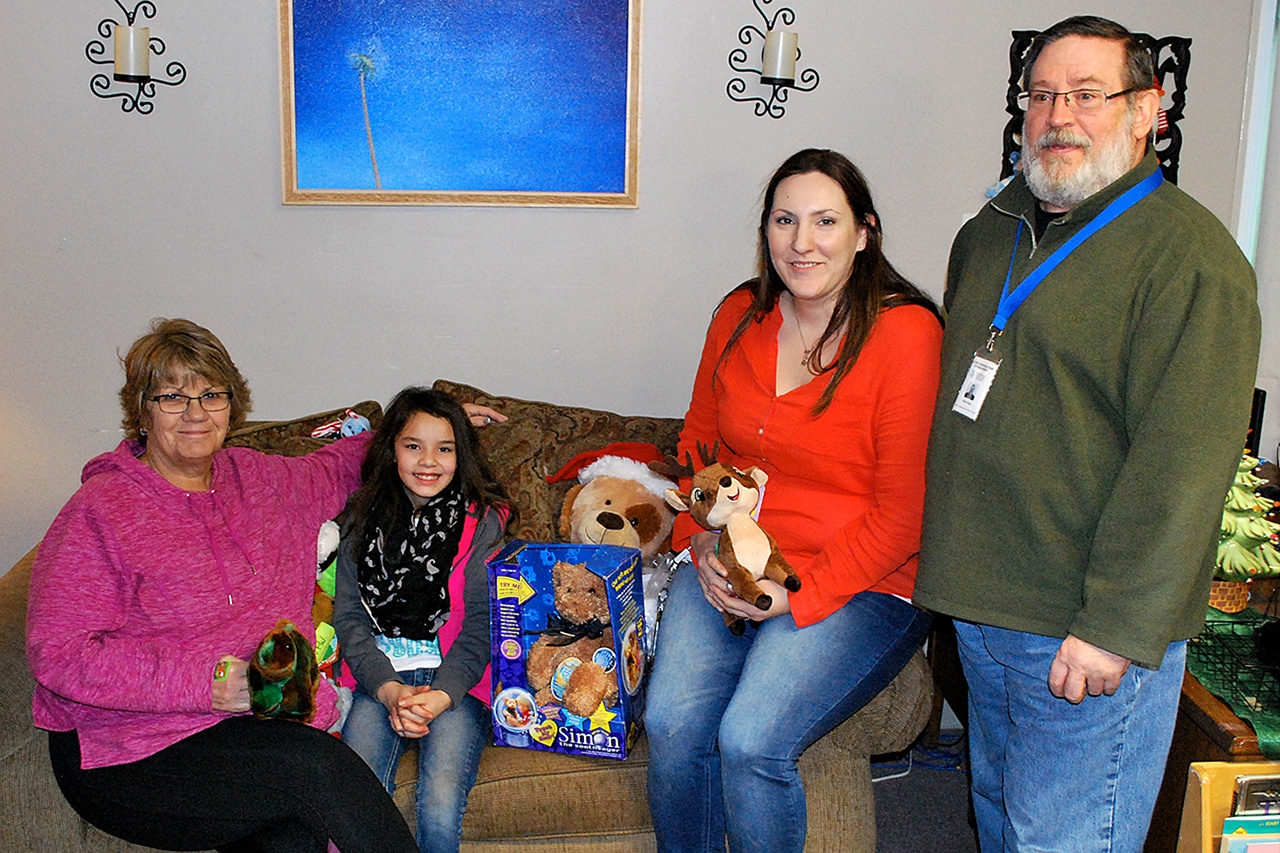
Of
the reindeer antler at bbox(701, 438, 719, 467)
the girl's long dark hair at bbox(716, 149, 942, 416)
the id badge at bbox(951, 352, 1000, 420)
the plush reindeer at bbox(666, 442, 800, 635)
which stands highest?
the girl's long dark hair at bbox(716, 149, 942, 416)

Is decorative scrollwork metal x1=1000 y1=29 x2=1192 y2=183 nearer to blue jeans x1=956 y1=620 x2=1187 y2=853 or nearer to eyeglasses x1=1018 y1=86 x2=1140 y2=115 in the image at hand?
eyeglasses x1=1018 y1=86 x2=1140 y2=115

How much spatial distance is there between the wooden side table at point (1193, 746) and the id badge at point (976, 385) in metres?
0.69

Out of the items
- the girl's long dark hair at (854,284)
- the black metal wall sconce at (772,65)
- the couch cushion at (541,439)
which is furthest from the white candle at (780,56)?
the couch cushion at (541,439)

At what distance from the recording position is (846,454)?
1.83 m

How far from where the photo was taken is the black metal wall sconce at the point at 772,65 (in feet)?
Answer: 8.27

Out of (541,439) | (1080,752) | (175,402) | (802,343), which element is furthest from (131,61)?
(1080,752)

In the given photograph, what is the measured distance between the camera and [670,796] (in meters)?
1.79

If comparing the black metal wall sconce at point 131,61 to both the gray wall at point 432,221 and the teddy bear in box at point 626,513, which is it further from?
the teddy bear in box at point 626,513

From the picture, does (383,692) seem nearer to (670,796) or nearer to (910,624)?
(670,796)

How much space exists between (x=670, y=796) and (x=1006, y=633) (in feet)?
2.16

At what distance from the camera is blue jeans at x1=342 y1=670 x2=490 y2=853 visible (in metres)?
1.84

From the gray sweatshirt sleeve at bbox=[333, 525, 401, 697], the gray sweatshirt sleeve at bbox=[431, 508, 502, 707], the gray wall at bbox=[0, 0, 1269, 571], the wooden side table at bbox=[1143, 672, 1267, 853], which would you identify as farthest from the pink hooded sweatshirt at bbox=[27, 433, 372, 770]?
the wooden side table at bbox=[1143, 672, 1267, 853]

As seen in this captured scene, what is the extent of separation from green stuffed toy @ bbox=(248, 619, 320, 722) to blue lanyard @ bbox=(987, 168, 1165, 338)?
1181 mm

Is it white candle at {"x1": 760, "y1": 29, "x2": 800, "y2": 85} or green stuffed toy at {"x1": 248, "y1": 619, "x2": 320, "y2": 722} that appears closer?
green stuffed toy at {"x1": 248, "y1": 619, "x2": 320, "y2": 722}
